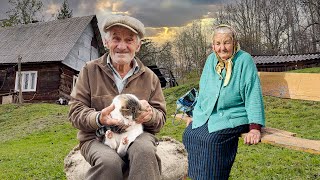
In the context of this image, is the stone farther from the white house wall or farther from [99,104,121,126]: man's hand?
the white house wall

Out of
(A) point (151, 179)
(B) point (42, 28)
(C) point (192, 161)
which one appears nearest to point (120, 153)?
(A) point (151, 179)

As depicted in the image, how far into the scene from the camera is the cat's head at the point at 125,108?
2525 mm

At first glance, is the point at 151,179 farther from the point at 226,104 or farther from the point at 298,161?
the point at 298,161

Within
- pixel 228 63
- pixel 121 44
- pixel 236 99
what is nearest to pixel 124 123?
pixel 121 44

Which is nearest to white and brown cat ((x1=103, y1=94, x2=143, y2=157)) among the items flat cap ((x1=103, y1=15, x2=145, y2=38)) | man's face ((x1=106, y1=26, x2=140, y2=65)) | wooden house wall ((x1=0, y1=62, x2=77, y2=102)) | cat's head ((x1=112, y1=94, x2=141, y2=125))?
cat's head ((x1=112, y1=94, x2=141, y2=125))

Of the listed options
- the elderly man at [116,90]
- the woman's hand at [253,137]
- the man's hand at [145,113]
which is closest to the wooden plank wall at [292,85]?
the woman's hand at [253,137]

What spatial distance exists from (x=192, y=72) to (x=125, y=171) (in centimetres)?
4122

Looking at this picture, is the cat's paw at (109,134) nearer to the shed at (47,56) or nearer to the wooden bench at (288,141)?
the wooden bench at (288,141)

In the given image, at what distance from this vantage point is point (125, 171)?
2.62 m

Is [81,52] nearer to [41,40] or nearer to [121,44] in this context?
[41,40]

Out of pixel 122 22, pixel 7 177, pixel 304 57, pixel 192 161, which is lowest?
pixel 7 177

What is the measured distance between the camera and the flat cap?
2793 mm

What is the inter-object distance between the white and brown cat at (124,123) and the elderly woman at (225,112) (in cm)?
100

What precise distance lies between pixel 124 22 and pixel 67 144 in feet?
32.7
